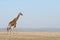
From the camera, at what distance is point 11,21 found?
20.5m

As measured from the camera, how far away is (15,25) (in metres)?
20.4

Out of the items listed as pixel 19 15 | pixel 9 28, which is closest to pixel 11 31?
pixel 9 28

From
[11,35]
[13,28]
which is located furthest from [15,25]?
[11,35]

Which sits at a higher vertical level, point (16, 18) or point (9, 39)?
point (16, 18)

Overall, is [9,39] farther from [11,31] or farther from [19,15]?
[19,15]

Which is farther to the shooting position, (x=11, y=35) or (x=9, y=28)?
(x=11, y=35)

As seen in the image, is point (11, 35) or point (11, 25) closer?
point (11, 25)

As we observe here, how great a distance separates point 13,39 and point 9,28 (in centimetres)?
113

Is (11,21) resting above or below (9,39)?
above

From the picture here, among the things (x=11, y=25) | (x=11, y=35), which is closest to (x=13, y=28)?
(x=11, y=25)

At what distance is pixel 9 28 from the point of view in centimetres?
2050

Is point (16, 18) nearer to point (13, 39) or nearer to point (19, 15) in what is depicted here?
point (19, 15)

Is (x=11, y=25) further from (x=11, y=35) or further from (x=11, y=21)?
(x=11, y=35)

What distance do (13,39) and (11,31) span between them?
3.05 feet
